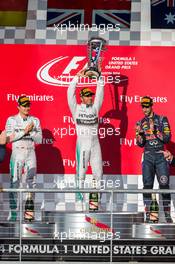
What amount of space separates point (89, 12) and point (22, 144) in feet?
6.95

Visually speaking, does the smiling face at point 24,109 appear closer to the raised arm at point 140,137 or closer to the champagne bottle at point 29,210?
the champagne bottle at point 29,210

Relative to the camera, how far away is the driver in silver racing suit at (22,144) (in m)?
9.13

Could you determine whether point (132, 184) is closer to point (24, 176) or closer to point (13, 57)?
point (24, 176)

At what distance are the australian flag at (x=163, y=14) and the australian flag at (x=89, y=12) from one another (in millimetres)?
340

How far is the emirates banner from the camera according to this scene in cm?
1003

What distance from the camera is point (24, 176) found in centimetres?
914

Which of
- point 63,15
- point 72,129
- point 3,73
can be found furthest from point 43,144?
point 63,15

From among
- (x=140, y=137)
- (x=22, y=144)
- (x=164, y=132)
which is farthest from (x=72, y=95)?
(x=164, y=132)

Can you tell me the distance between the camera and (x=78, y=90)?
33.2ft

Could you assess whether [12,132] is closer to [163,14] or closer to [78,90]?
[78,90]

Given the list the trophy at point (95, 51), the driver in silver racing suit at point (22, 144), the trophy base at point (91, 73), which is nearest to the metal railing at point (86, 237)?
the driver in silver racing suit at point (22, 144)

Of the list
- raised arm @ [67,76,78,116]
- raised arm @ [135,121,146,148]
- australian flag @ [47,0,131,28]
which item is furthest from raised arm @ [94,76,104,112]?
australian flag @ [47,0,131,28]

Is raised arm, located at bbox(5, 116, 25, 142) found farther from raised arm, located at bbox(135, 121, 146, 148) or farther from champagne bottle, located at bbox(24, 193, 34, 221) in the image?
raised arm, located at bbox(135, 121, 146, 148)

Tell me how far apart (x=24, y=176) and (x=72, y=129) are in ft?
3.98
